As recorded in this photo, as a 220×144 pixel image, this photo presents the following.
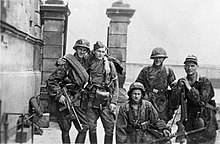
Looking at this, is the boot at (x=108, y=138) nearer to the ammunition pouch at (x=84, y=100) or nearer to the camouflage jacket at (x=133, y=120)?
the camouflage jacket at (x=133, y=120)

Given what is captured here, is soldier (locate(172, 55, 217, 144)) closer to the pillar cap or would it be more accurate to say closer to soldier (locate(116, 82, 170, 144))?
soldier (locate(116, 82, 170, 144))

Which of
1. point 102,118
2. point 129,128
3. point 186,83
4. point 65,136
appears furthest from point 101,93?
point 186,83

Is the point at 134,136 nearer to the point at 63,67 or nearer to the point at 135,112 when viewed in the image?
the point at 135,112

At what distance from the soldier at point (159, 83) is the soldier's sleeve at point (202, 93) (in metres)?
0.63

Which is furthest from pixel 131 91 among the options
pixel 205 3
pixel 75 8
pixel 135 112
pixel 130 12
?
pixel 205 3

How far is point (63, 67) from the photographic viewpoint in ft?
21.9

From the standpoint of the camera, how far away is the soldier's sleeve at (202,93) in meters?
6.73

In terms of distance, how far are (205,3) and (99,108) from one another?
955 centimetres

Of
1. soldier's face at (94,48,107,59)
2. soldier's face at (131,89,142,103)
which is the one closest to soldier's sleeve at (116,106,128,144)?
soldier's face at (131,89,142,103)

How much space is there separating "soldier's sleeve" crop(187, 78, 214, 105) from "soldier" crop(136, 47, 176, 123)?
0.63 meters

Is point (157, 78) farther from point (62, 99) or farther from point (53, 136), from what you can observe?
point (53, 136)

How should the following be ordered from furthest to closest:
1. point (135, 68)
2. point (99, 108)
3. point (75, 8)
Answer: point (135, 68) → point (75, 8) → point (99, 108)

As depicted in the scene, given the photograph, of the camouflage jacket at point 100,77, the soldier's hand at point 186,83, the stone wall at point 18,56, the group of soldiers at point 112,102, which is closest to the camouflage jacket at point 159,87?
the group of soldiers at point 112,102

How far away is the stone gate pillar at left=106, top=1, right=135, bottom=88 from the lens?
1081cm
